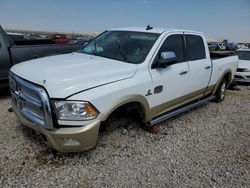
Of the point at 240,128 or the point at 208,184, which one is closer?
the point at 208,184

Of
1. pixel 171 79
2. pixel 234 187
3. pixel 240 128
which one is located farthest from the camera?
pixel 240 128

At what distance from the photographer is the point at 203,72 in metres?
4.62

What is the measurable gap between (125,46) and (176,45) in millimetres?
1019

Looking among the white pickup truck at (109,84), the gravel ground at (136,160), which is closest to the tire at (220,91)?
the white pickup truck at (109,84)

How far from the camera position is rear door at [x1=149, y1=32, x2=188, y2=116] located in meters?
3.50

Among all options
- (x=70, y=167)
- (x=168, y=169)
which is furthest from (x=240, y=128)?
(x=70, y=167)

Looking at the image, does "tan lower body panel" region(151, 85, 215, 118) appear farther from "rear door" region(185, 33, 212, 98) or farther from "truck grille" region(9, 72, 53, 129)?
A: "truck grille" region(9, 72, 53, 129)

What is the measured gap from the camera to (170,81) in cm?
371

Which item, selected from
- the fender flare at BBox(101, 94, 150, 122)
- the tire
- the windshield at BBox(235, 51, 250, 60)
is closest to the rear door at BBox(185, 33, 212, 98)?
the tire

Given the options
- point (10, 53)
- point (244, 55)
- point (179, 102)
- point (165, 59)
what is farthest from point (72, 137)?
point (244, 55)

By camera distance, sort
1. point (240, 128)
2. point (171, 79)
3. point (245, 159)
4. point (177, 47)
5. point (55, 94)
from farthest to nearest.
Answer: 1. point (240, 128)
2. point (177, 47)
3. point (171, 79)
4. point (245, 159)
5. point (55, 94)

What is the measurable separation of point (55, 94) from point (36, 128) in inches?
23.6

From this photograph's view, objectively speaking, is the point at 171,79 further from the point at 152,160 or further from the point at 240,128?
the point at 240,128

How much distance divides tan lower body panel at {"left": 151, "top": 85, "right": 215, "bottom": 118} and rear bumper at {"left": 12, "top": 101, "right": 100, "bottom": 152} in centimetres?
123
